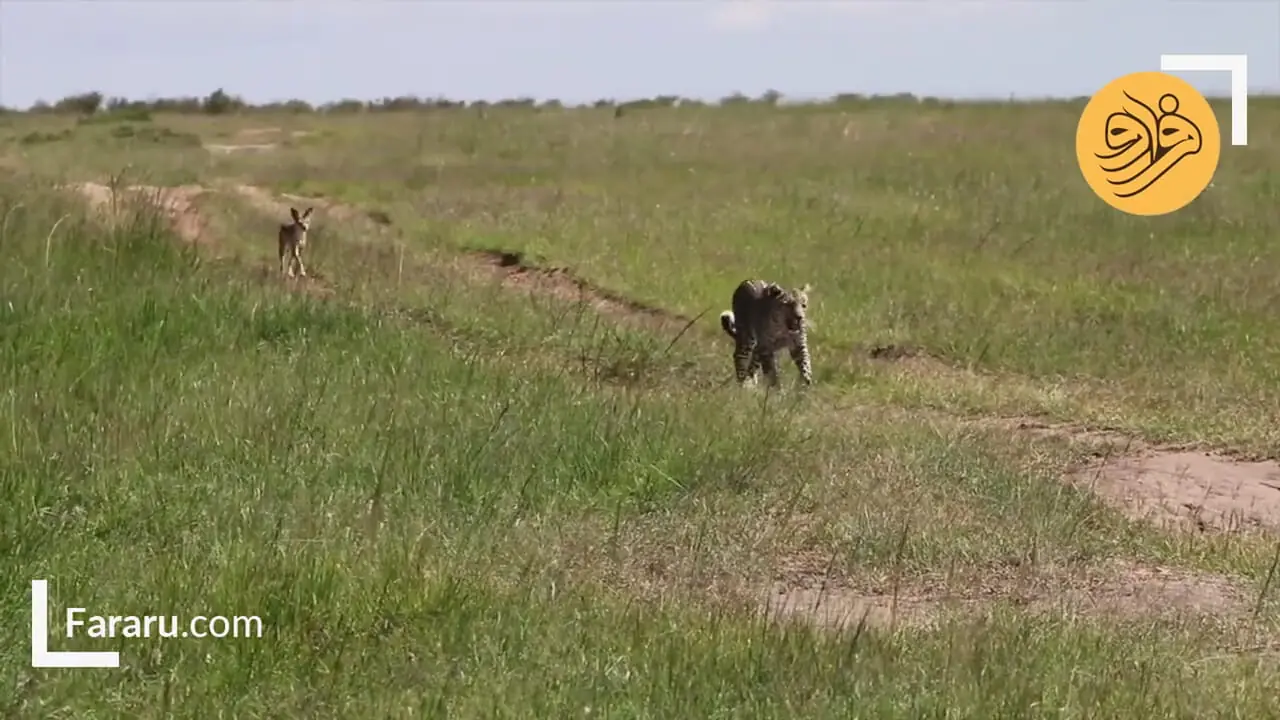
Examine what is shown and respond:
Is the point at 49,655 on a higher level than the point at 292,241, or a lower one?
lower

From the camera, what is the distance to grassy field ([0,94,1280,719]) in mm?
3611

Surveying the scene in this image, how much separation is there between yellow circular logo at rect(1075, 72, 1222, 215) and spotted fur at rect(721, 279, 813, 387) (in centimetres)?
537

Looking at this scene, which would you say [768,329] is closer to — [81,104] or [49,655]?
[49,655]

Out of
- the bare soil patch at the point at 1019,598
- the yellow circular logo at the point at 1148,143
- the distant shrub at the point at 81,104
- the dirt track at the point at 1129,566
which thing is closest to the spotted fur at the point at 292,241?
the dirt track at the point at 1129,566

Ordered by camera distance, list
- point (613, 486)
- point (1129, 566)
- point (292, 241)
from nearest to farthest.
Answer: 1. point (1129, 566)
2. point (613, 486)
3. point (292, 241)

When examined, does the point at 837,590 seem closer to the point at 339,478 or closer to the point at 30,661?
the point at 339,478

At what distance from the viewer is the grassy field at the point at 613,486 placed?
11.8 ft

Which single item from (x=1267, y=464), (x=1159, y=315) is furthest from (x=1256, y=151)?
(x=1267, y=464)

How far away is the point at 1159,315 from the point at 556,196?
8594 millimetres

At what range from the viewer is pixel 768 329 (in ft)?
26.9

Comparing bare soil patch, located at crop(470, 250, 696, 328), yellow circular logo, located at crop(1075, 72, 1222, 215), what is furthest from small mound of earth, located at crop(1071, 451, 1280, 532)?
yellow circular logo, located at crop(1075, 72, 1222, 215)

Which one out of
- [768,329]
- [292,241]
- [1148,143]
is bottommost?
[768,329]

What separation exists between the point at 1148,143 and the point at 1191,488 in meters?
6.88

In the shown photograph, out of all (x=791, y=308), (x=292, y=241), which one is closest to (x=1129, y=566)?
(x=791, y=308)
